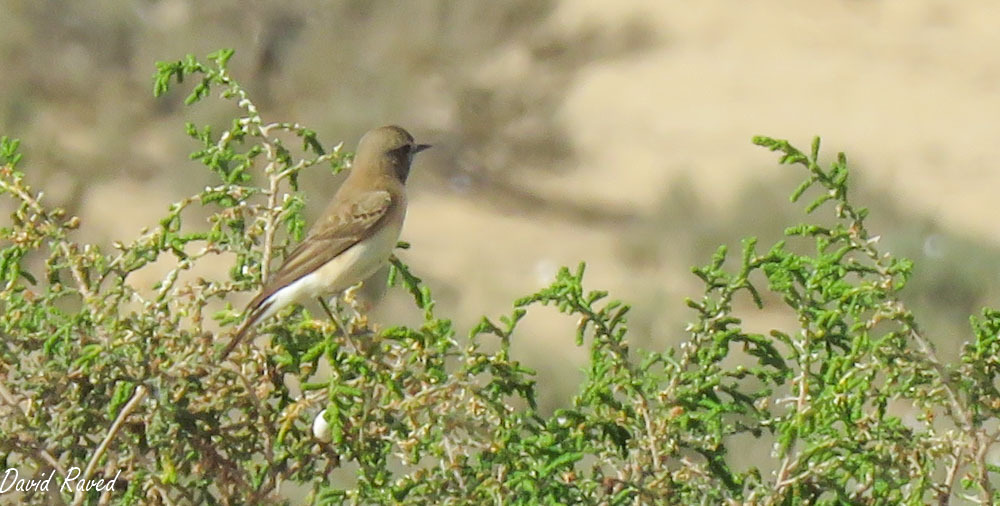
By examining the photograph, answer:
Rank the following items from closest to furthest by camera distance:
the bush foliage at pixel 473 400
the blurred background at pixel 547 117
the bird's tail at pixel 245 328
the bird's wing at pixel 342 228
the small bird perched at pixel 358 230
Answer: the bush foliage at pixel 473 400
the bird's tail at pixel 245 328
the small bird perched at pixel 358 230
the bird's wing at pixel 342 228
the blurred background at pixel 547 117

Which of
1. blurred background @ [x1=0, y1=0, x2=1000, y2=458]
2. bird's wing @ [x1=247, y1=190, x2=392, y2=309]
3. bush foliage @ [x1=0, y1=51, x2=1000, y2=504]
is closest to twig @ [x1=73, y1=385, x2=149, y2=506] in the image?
bush foliage @ [x1=0, y1=51, x2=1000, y2=504]

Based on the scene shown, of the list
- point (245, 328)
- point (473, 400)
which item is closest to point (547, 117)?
point (245, 328)

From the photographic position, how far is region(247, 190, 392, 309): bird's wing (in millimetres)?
4316

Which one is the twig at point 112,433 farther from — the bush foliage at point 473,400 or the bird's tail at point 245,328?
the bird's tail at point 245,328

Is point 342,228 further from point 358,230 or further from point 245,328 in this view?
point 245,328

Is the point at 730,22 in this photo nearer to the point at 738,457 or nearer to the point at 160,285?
the point at 738,457

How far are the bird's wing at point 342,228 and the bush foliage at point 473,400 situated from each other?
42.9 inches

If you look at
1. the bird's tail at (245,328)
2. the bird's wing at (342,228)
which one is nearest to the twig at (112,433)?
the bird's tail at (245,328)

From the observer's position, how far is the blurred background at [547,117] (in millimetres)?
13453

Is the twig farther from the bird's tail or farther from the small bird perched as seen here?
the small bird perched

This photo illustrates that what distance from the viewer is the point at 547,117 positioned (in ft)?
52.5

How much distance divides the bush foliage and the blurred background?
28.9 ft

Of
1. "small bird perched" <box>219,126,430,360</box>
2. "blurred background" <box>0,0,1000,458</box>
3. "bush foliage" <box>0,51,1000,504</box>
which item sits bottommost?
"bush foliage" <box>0,51,1000,504</box>

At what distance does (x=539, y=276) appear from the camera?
42.4 feet
